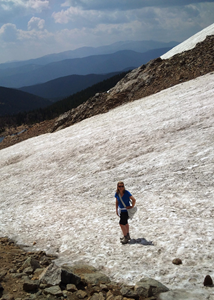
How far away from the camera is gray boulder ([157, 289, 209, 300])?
6.16 m

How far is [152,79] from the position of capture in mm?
40125

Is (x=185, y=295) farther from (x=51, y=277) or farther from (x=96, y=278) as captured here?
(x=51, y=277)

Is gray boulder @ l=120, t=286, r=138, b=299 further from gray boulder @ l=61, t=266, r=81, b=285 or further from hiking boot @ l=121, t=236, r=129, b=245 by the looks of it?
hiking boot @ l=121, t=236, r=129, b=245

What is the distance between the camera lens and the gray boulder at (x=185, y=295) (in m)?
6.16

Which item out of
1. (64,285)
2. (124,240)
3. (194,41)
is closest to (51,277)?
(64,285)

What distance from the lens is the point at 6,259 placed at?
955 centimetres

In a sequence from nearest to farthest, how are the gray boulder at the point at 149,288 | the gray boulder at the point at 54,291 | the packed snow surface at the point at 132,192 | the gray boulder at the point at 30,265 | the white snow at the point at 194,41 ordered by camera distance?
the gray boulder at the point at 149,288 < the gray boulder at the point at 54,291 < the gray boulder at the point at 30,265 < the packed snow surface at the point at 132,192 < the white snow at the point at 194,41

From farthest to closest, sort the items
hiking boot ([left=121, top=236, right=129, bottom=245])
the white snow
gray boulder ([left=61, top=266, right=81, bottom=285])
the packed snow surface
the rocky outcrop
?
the white snow → the rocky outcrop → hiking boot ([left=121, top=236, right=129, bottom=245]) → the packed snow surface → gray boulder ([left=61, top=266, right=81, bottom=285])

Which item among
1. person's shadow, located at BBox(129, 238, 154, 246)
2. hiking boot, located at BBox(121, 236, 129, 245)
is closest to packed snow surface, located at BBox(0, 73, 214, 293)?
person's shadow, located at BBox(129, 238, 154, 246)

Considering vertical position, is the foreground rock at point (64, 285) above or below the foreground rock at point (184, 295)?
above

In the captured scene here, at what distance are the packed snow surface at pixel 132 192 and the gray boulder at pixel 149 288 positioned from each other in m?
0.47

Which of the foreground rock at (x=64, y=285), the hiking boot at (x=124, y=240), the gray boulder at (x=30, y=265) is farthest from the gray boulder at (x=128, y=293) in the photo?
the gray boulder at (x=30, y=265)

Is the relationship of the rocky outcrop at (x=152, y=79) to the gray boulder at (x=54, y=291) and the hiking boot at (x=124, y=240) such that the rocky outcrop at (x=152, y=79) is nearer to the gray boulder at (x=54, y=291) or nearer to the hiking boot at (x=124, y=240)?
the hiking boot at (x=124, y=240)

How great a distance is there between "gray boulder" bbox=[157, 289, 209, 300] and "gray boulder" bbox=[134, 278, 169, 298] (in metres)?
0.19
